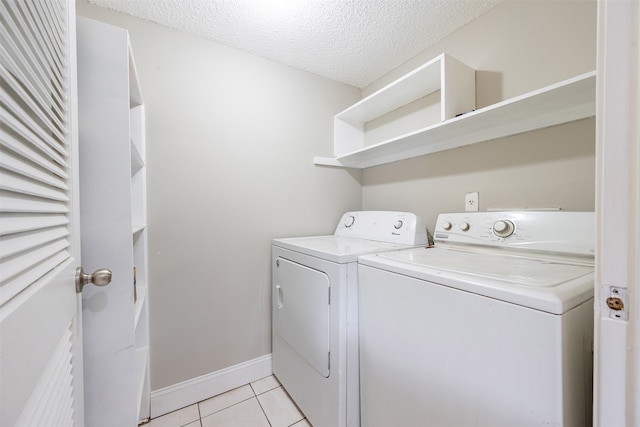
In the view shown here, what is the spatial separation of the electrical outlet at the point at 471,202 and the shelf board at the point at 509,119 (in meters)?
0.31

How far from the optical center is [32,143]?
46 centimetres

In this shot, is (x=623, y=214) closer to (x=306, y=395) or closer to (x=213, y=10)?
(x=306, y=395)

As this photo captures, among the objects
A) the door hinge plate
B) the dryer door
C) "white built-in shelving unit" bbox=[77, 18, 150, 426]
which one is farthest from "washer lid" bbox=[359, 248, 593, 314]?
"white built-in shelving unit" bbox=[77, 18, 150, 426]

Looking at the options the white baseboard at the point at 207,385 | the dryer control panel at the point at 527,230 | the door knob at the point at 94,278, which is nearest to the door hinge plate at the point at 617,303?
the dryer control panel at the point at 527,230

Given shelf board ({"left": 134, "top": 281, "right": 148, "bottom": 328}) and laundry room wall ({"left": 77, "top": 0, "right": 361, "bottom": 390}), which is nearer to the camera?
shelf board ({"left": 134, "top": 281, "right": 148, "bottom": 328})

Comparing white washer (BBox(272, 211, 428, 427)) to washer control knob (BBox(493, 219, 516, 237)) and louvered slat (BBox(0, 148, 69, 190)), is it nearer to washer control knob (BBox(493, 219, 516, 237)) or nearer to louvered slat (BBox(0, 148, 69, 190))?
washer control knob (BBox(493, 219, 516, 237))

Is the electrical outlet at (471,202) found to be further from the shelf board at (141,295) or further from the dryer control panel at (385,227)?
the shelf board at (141,295)

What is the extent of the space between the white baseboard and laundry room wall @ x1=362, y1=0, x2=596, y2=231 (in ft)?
5.14

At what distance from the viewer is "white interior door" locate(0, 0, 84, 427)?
367mm

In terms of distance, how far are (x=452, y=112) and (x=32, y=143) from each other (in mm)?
1569

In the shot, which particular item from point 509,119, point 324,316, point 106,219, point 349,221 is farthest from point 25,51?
point 349,221

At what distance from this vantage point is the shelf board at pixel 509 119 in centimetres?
100

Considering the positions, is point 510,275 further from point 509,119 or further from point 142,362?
point 142,362

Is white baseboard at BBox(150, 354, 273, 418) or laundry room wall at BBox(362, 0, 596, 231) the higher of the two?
laundry room wall at BBox(362, 0, 596, 231)
